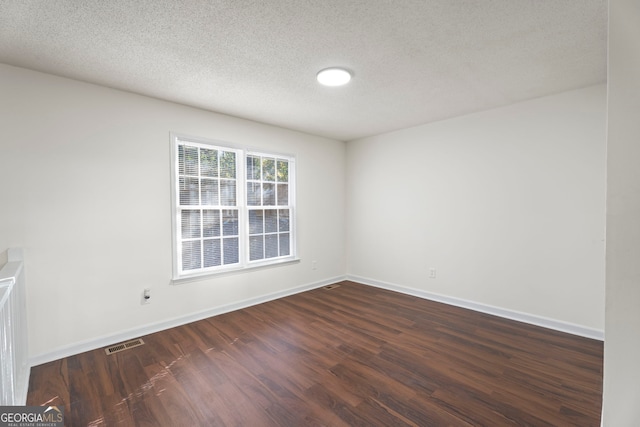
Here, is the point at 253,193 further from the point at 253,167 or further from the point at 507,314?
the point at 507,314

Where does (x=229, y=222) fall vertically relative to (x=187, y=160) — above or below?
below

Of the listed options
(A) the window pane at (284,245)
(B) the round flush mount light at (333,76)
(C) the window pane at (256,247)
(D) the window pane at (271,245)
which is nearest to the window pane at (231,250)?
(C) the window pane at (256,247)

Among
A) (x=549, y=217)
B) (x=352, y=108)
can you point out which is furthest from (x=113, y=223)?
(x=549, y=217)

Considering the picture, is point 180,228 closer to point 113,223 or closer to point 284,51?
point 113,223

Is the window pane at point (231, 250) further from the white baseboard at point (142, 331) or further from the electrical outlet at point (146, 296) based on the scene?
the electrical outlet at point (146, 296)

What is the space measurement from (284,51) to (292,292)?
3349 mm

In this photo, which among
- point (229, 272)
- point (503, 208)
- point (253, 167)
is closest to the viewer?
point (503, 208)

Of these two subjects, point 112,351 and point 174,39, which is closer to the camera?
point 174,39

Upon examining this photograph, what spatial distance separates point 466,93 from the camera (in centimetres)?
302

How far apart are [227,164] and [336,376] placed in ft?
9.23

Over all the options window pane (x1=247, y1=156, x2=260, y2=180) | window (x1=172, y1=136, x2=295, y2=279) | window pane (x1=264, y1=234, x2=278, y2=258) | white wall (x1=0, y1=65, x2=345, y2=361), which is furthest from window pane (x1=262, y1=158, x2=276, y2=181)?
window pane (x1=264, y1=234, x2=278, y2=258)

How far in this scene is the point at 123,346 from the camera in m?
2.72

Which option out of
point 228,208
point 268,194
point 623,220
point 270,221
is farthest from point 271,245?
point 623,220

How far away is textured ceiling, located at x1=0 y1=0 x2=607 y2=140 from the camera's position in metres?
1.73
